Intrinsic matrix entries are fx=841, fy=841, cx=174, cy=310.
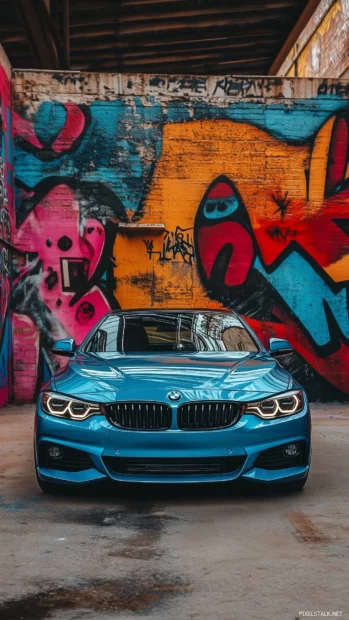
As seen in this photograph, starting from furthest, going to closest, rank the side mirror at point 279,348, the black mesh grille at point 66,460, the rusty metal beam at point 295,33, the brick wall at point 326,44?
1. the rusty metal beam at point 295,33
2. the brick wall at point 326,44
3. the side mirror at point 279,348
4. the black mesh grille at point 66,460

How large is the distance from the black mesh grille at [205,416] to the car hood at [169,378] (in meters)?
0.06

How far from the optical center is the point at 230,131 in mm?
13305

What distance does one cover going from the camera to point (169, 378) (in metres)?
5.57

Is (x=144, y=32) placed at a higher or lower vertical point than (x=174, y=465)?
higher

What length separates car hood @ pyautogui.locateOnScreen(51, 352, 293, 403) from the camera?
540 cm

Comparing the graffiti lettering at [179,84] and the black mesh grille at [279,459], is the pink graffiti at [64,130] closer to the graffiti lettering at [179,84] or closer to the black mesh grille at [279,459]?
the graffiti lettering at [179,84]

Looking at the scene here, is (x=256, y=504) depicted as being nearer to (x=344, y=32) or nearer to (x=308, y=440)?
(x=308, y=440)

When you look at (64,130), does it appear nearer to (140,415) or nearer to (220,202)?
(220,202)

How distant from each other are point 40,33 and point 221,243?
17.7 feet

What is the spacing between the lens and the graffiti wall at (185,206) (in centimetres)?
1305

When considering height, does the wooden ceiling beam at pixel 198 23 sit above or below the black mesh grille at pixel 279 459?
above

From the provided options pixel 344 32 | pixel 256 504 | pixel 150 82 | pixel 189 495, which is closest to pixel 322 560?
pixel 256 504

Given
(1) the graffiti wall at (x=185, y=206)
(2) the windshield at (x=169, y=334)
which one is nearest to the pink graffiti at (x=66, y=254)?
(1) the graffiti wall at (x=185, y=206)

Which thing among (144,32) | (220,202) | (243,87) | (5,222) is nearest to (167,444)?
(5,222)
